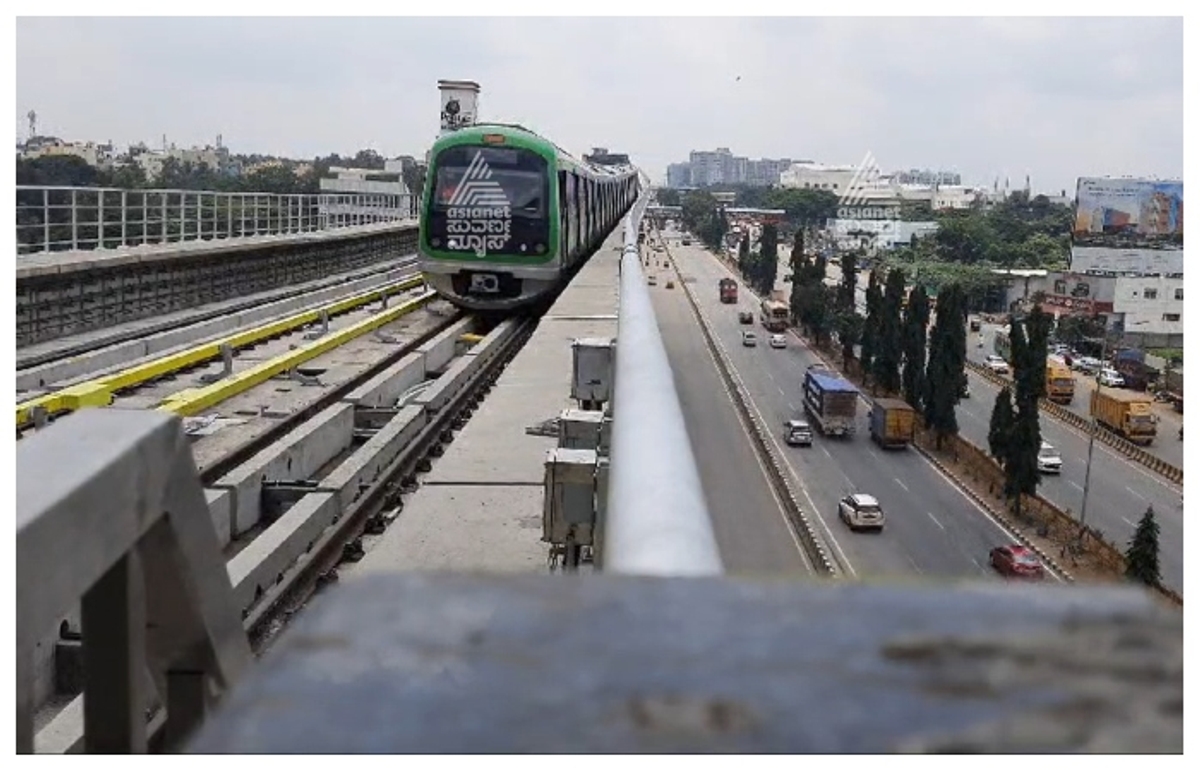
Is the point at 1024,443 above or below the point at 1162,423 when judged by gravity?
below

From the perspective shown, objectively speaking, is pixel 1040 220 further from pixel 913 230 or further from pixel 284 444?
pixel 284 444

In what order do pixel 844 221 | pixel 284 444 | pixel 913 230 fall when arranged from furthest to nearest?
pixel 844 221 → pixel 913 230 → pixel 284 444

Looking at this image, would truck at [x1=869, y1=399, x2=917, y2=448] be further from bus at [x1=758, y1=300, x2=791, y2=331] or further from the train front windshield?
the train front windshield

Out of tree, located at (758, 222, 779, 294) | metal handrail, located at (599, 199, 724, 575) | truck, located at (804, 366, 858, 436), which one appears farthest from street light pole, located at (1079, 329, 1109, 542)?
metal handrail, located at (599, 199, 724, 575)

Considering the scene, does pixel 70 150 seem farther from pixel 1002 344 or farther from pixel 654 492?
pixel 654 492

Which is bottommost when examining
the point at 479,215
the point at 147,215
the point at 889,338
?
the point at 889,338

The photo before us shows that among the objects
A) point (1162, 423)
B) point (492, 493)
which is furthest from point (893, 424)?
point (492, 493)

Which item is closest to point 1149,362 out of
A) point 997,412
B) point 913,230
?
point 997,412
